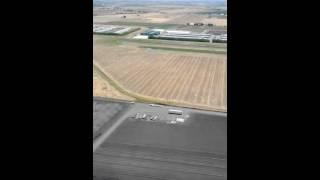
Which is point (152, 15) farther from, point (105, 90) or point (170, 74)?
point (105, 90)

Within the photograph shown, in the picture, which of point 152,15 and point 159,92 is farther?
point 152,15

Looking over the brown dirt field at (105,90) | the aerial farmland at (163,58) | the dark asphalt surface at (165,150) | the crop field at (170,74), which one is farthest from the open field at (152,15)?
the dark asphalt surface at (165,150)

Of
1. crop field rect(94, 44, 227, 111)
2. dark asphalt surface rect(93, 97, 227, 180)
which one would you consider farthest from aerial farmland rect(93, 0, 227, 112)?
dark asphalt surface rect(93, 97, 227, 180)

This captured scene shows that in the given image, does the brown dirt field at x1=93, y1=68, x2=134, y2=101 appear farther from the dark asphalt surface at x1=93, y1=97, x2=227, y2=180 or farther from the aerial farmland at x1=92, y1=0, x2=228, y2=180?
the dark asphalt surface at x1=93, y1=97, x2=227, y2=180

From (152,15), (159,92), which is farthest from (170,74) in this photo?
(152,15)

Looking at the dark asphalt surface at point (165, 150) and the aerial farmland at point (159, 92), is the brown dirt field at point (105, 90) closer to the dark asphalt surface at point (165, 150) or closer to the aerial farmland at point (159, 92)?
the aerial farmland at point (159, 92)
